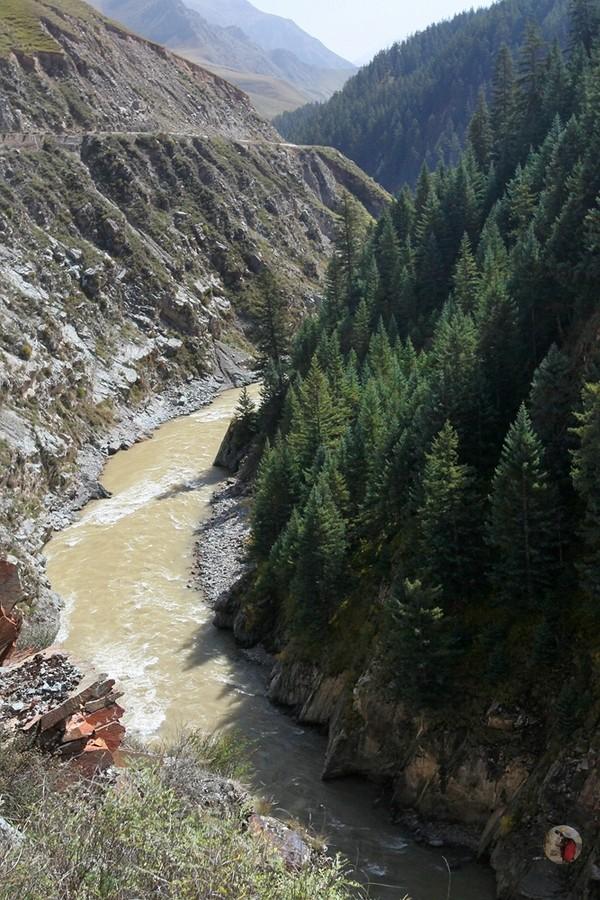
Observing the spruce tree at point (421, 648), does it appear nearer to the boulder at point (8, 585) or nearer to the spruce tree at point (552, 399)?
the spruce tree at point (552, 399)

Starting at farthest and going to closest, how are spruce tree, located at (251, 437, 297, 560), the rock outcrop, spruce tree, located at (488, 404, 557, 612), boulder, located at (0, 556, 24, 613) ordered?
spruce tree, located at (251, 437, 297, 560) → boulder, located at (0, 556, 24, 613) → spruce tree, located at (488, 404, 557, 612) → the rock outcrop

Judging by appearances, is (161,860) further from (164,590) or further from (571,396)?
(164,590)

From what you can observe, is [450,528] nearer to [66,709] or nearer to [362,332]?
[66,709]

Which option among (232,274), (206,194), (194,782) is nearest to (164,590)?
(194,782)

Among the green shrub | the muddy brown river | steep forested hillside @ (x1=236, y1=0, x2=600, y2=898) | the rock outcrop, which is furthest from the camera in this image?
the muddy brown river

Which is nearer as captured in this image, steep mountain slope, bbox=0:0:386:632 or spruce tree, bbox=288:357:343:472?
spruce tree, bbox=288:357:343:472

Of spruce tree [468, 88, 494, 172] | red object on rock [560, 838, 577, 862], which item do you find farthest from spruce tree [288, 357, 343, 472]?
spruce tree [468, 88, 494, 172]

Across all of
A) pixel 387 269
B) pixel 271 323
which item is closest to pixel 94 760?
pixel 271 323

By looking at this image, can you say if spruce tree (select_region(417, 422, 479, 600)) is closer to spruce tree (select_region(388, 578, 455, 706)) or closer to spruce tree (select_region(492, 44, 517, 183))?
spruce tree (select_region(388, 578, 455, 706))
